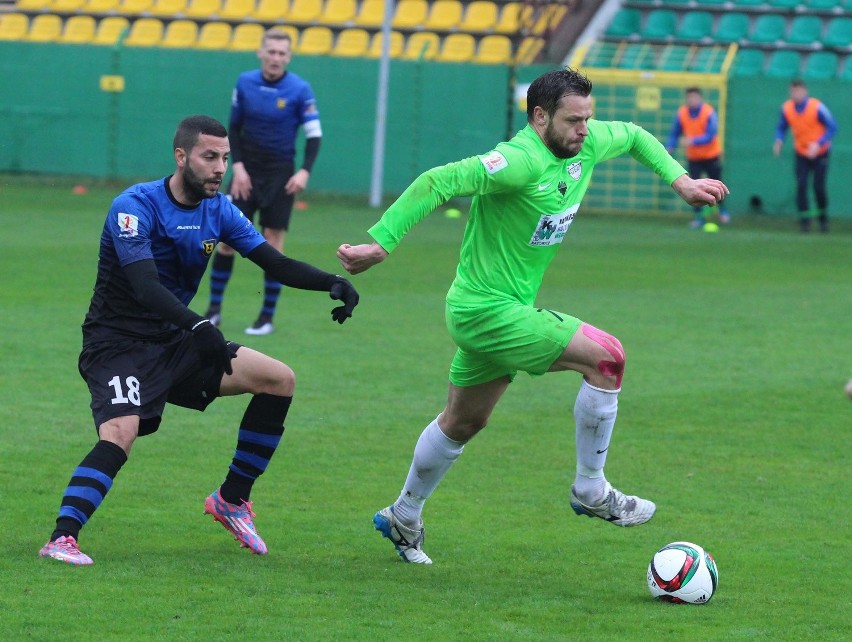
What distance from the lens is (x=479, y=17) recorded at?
88.4ft

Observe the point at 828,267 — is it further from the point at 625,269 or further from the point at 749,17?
the point at 749,17

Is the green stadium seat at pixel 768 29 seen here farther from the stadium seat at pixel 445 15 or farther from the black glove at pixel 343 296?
the black glove at pixel 343 296

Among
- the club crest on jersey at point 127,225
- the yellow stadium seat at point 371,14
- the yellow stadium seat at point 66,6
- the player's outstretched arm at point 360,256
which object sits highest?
the player's outstretched arm at point 360,256

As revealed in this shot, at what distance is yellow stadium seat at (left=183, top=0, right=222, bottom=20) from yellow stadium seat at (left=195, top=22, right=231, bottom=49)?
20.0 inches

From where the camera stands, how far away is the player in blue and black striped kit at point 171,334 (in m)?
5.67

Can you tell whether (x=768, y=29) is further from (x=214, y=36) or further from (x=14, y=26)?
(x=14, y=26)

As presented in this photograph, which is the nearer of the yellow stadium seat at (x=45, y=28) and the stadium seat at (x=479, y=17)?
the stadium seat at (x=479, y=17)

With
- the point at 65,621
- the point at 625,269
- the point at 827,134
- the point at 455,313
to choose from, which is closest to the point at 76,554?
the point at 65,621

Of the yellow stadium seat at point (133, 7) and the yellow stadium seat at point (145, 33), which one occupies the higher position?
the yellow stadium seat at point (133, 7)

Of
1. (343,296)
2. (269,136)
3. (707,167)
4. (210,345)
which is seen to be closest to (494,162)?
(343,296)

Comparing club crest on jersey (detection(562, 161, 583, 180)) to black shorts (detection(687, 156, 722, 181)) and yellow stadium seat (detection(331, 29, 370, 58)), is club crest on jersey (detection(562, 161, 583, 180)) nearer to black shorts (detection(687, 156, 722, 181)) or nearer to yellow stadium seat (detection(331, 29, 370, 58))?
black shorts (detection(687, 156, 722, 181))

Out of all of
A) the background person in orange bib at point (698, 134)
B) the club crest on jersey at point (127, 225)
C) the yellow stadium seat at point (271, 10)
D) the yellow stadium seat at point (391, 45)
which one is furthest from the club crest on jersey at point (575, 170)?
the yellow stadium seat at point (271, 10)

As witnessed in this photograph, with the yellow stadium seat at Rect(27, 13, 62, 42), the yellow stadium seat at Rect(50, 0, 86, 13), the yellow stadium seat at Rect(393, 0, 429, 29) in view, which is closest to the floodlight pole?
the yellow stadium seat at Rect(393, 0, 429, 29)

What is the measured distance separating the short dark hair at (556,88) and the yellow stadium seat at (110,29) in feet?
73.4
